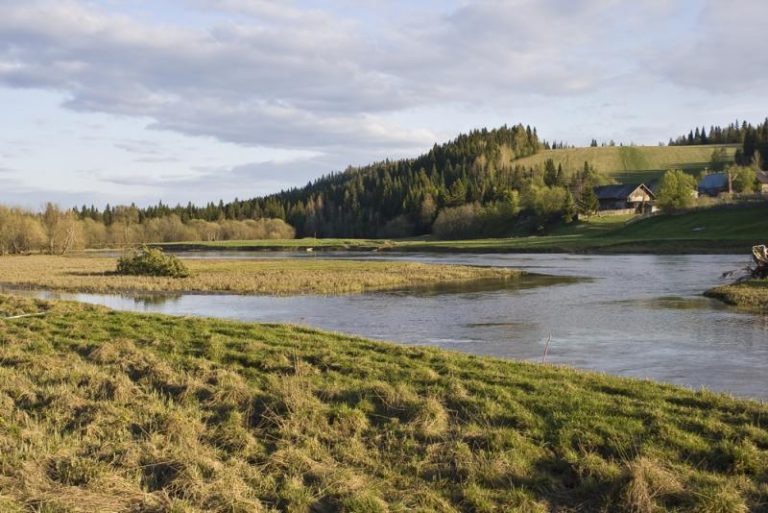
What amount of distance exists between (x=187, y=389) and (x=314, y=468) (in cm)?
435

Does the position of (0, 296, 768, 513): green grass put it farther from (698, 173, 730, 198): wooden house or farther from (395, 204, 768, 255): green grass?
(698, 173, 730, 198): wooden house

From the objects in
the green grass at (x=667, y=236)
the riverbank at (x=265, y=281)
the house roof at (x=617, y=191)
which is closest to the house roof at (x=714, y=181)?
the house roof at (x=617, y=191)

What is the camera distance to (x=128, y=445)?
29.8 feet

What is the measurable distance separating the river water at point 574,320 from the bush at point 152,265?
1160cm

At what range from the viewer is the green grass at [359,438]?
25.0 ft

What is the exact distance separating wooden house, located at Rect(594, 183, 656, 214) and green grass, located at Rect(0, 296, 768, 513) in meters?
140

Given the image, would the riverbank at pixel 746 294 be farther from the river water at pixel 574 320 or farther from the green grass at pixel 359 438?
the green grass at pixel 359 438

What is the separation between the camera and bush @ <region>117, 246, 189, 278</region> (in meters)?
53.2

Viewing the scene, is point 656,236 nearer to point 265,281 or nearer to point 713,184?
point 265,281

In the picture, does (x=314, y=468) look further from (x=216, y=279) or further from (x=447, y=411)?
(x=216, y=279)

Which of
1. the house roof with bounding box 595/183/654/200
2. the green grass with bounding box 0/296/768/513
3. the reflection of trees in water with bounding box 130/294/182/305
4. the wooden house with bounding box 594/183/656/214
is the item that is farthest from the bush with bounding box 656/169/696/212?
the green grass with bounding box 0/296/768/513

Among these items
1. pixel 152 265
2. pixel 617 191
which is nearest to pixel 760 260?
pixel 152 265

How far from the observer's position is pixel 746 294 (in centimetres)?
3216

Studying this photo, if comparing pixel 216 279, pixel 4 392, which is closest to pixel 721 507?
pixel 4 392
